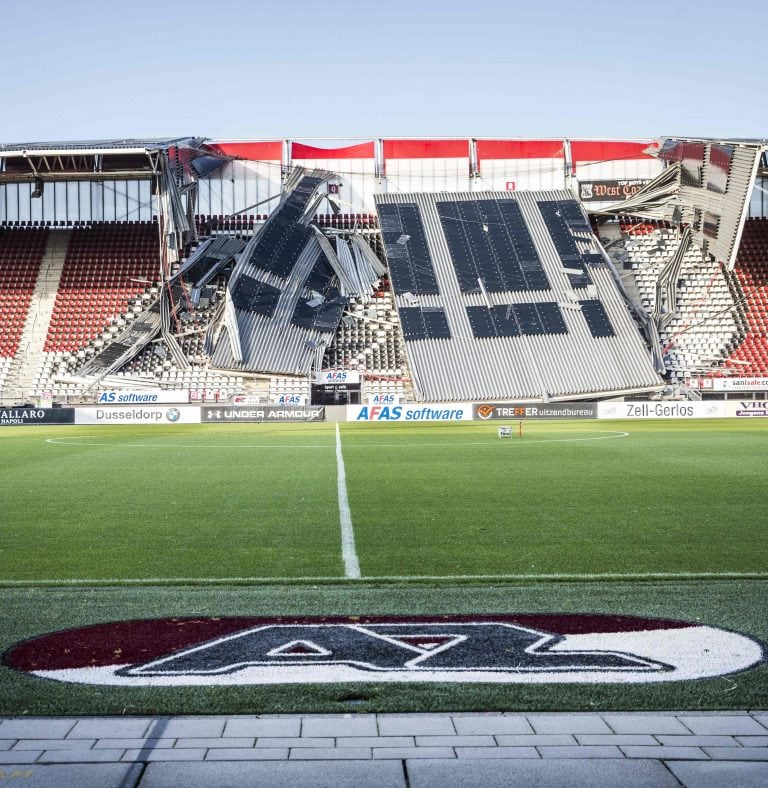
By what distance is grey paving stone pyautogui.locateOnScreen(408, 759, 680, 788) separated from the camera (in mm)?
4344

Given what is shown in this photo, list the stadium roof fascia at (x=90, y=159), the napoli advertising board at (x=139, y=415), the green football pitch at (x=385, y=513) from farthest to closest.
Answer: the stadium roof fascia at (x=90, y=159)
the napoli advertising board at (x=139, y=415)
the green football pitch at (x=385, y=513)

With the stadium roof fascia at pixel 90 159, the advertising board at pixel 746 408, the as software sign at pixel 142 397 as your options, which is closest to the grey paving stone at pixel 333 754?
the advertising board at pixel 746 408

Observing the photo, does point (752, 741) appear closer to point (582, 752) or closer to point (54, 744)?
point (582, 752)

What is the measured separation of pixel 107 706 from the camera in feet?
17.5

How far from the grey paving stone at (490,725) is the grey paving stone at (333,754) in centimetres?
57

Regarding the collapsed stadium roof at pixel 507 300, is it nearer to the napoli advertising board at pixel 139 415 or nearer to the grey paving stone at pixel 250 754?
the napoli advertising board at pixel 139 415

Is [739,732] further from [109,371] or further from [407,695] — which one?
[109,371]

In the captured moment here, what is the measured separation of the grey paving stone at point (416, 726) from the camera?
194 inches

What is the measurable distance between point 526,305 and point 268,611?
50651 mm

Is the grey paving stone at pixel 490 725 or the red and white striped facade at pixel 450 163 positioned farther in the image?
the red and white striped facade at pixel 450 163

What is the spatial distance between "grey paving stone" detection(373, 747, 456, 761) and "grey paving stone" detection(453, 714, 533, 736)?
0.84 ft

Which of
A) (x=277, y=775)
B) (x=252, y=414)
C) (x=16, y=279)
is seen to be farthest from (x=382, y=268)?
(x=277, y=775)

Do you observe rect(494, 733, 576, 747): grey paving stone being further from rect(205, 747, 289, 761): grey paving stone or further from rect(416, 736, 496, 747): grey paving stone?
rect(205, 747, 289, 761): grey paving stone

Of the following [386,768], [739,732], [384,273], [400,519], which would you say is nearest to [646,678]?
[739,732]
